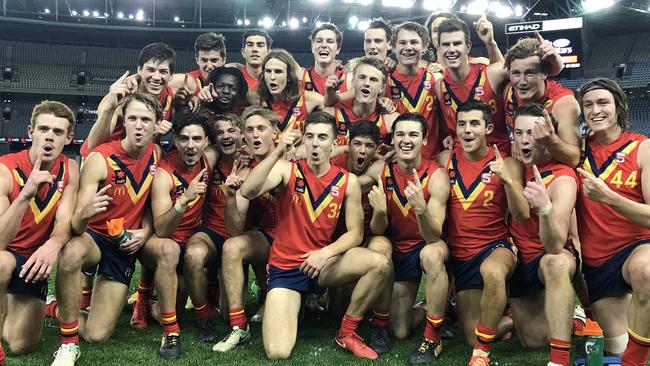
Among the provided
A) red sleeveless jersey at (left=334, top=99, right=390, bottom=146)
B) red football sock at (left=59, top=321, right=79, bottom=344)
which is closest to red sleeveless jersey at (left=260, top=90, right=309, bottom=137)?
red sleeveless jersey at (left=334, top=99, right=390, bottom=146)

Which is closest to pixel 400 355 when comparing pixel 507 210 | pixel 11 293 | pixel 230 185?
pixel 507 210

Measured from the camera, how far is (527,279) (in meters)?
4.61

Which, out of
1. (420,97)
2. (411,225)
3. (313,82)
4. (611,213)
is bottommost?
(411,225)

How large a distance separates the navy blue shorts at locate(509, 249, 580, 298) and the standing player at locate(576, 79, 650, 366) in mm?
280

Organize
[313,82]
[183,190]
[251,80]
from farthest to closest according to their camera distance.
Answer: [251,80] → [313,82] → [183,190]

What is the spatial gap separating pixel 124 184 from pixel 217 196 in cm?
101

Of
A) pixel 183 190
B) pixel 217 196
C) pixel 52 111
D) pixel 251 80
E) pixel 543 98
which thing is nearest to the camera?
pixel 52 111

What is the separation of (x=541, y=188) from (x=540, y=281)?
984 mm

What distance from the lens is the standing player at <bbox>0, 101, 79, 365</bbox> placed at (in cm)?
436

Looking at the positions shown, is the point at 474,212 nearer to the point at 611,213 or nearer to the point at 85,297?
the point at 611,213

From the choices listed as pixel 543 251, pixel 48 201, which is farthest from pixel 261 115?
pixel 543 251

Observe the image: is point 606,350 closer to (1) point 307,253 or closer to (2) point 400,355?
(2) point 400,355

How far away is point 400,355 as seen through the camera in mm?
4656

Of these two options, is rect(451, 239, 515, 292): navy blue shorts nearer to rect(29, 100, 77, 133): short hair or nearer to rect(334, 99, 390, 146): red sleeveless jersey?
rect(334, 99, 390, 146): red sleeveless jersey
